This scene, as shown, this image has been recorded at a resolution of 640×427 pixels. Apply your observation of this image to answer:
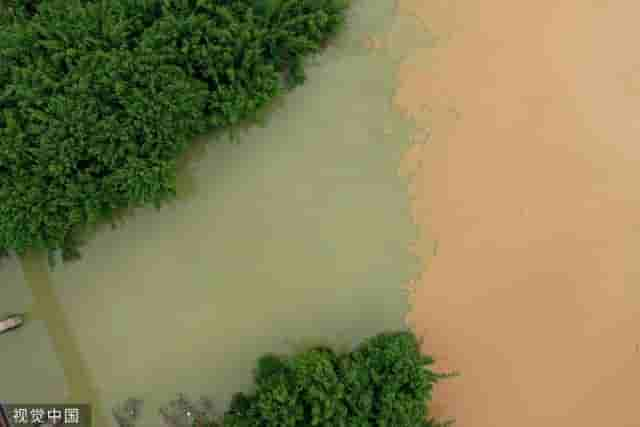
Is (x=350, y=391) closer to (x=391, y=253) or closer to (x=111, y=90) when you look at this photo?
(x=391, y=253)

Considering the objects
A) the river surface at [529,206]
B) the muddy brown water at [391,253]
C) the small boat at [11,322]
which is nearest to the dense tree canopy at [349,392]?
the muddy brown water at [391,253]

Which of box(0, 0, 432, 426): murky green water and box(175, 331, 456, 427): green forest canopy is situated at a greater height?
box(0, 0, 432, 426): murky green water

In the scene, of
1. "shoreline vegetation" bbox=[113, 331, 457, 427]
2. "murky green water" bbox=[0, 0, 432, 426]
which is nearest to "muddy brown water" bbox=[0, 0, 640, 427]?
"murky green water" bbox=[0, 0, 432, 426]

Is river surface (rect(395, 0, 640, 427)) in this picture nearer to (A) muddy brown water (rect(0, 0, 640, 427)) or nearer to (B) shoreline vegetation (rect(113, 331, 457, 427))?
(A) muddy brown water (rect(0, 0, 640, 427))

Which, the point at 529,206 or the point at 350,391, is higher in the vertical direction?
the point at 529,206

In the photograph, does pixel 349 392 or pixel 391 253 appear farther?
pixel 391 253

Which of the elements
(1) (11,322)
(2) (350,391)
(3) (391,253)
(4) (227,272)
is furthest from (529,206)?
(1) (11,322)

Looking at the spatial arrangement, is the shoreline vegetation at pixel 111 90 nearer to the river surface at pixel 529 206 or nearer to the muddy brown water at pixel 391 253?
the muddy brown water at pixel 391 253
